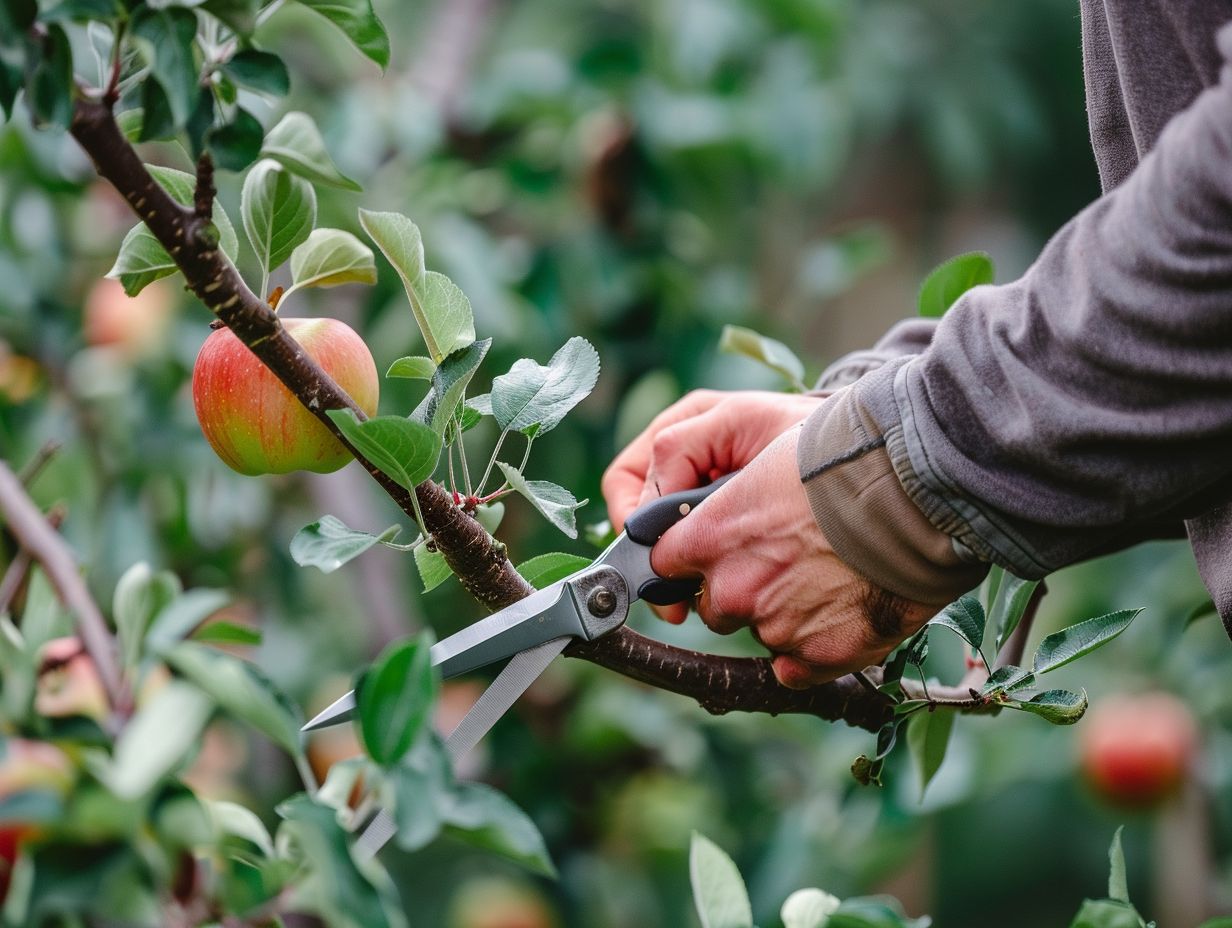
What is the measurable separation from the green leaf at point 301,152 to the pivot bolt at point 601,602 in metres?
0.20

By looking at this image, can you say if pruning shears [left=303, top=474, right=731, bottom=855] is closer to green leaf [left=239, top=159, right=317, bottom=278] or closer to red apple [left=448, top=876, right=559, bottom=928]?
green leaf [left=239, top=159, right=317, bottom=278]

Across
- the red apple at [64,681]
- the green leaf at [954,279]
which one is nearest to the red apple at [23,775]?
the red apple at [64,681]

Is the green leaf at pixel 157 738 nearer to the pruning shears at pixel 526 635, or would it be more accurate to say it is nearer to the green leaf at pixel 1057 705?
the pruning shears at pixel 526 635

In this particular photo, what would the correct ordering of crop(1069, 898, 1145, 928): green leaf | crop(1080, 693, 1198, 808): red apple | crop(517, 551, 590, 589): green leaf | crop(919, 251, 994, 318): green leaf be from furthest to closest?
crop(1080, 693, 1198, 808): red apple → crop(919, 251, 994, 318): green leaf → crop(517, 551, 590, 589): green leaf → crop(1069, 898, 1145, 928): green leaf

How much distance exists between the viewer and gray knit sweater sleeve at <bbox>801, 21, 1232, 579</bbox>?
46cm

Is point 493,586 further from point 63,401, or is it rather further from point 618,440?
point 63,401

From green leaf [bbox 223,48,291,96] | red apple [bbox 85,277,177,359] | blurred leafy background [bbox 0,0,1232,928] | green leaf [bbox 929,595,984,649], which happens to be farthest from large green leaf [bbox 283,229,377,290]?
red apple [bbox 85,277,177,359]

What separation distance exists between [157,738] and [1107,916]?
13.8 inches

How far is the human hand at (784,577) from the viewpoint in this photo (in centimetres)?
57

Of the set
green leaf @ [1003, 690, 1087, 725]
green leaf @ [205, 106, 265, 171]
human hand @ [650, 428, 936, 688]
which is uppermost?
green leaf @ [205, 106, 265, 171]

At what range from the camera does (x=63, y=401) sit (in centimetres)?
130

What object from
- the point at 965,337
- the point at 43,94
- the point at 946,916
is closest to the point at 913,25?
the point at 946,916

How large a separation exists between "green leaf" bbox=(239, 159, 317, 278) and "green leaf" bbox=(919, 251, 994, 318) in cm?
35

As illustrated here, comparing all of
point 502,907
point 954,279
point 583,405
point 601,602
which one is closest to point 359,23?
point 601,602
